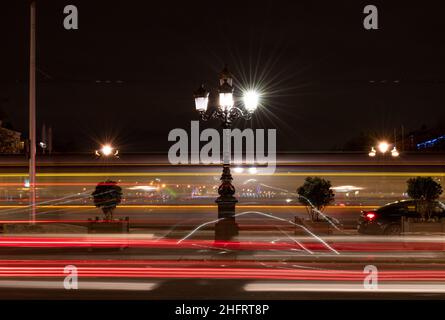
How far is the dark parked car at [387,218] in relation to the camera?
17406 mm

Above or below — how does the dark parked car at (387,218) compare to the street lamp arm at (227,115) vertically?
below

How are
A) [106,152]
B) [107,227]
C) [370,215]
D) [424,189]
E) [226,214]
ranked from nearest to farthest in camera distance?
[226,214]
[107,227]
[370,215]
[424,189]
[106,152]

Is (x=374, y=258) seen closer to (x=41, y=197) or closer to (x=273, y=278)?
(x=273, y=278)

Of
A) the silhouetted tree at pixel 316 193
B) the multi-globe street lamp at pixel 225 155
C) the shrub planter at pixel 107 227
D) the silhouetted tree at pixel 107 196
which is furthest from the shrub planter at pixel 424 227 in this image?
the silhouetted tree at pixel 107 196

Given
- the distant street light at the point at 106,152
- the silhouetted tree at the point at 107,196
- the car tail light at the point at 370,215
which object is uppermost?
the distant street light at the point at 106,152

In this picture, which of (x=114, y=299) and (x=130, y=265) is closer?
(x=114, y=299)

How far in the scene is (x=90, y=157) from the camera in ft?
80.5

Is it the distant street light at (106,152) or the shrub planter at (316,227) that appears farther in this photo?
the distant street light at (106,152)

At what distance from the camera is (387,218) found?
17516mm

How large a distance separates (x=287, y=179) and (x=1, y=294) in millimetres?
14921

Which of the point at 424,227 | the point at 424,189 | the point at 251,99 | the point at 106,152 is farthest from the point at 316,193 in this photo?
the point at 106,152

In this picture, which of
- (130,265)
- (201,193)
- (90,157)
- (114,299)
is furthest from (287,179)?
(114,299)

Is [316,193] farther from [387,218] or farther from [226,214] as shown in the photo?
[226,214]

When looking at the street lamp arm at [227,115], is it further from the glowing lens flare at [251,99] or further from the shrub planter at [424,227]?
the shrub planter at [424,227]
